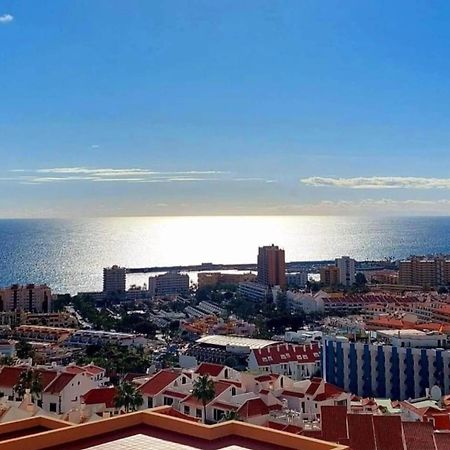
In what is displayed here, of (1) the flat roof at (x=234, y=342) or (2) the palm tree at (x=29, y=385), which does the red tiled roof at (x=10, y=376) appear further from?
(1) the flat roof at (x=234, y=342)

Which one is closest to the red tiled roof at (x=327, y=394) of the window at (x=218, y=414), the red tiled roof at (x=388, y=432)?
the window at (x=218, y=414)

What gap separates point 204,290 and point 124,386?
64.8 m

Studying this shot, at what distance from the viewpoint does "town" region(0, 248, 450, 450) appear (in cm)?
2058

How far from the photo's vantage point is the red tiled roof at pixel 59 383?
2545 cm

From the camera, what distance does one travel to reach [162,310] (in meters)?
74.2

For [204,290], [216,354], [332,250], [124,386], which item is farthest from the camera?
[332,250]

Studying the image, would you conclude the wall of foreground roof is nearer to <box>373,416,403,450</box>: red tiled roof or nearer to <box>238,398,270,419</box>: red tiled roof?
<box>373,416,403,450</box>: red tiled roof

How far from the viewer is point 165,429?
10.6 metres

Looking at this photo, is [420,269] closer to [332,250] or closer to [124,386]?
[124,386]

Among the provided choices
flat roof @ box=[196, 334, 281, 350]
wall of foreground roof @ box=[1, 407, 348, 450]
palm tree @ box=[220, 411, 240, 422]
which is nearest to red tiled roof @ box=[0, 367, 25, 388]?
palm tree @ box=[220, 411, 240, 422]

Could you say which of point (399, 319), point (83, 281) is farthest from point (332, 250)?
point (399, 319)

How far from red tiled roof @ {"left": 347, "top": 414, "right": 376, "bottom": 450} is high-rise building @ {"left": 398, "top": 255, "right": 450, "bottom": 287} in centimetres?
7413

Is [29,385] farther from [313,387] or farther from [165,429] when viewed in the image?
[165,429]

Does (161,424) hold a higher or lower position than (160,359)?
higher
